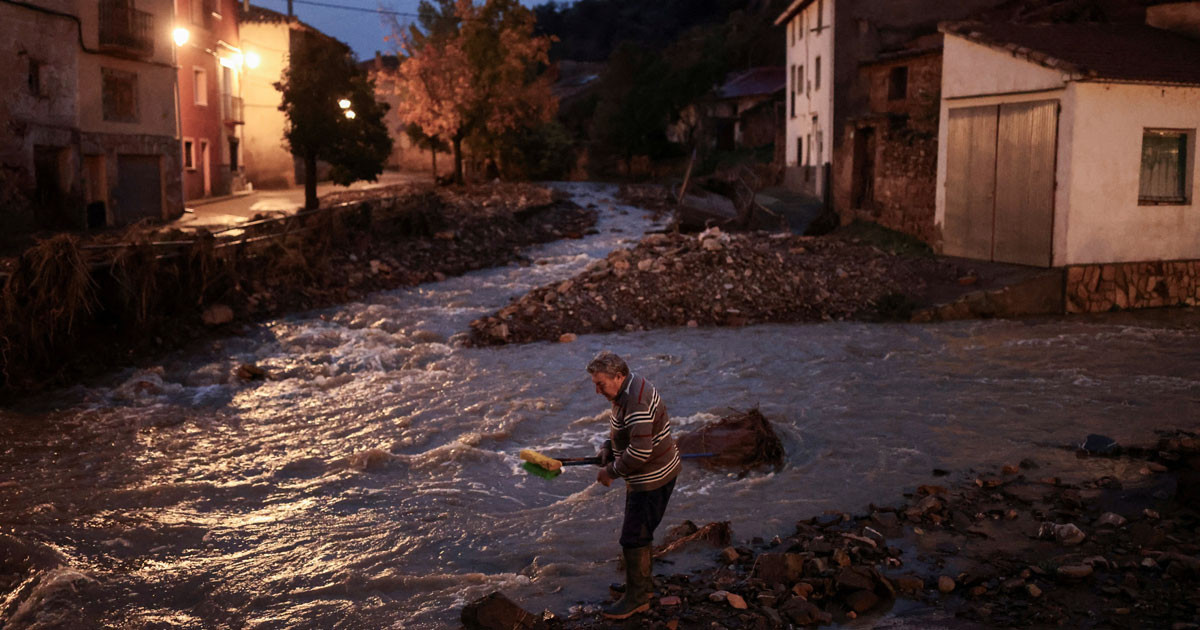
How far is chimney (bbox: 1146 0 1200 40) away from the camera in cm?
1705

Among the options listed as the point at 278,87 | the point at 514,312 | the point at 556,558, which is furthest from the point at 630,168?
the point at 556,558

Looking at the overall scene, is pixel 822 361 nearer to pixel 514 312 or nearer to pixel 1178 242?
pixel 514 312

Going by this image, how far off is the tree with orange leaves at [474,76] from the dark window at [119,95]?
9.29m

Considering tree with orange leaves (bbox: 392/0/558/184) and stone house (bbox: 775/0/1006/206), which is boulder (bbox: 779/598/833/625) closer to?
stone house (bbox: 775/0/1006/206)

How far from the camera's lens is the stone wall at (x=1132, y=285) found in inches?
598

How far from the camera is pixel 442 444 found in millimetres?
9805

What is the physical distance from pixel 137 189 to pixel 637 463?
2346 cm

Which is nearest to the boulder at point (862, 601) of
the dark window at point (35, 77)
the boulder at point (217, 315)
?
the boulder at point (217, 315)

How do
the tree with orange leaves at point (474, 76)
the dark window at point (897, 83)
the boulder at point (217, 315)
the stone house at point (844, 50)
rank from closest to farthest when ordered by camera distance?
1. the boulder at point (217, 315)
2. the dark window at point (897, 83)
3. the stone house at point (844, 50)
4. the tree with orange leaves at point (474, 76)

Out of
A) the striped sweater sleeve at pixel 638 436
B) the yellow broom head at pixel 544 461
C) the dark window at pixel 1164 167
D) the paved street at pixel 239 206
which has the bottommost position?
the yellow broom head at pixel 544 461

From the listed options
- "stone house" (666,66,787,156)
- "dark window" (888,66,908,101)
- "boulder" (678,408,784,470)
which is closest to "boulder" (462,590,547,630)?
"boulder" (678,408,784,470)

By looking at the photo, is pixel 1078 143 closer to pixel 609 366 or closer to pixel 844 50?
pixel 609 366

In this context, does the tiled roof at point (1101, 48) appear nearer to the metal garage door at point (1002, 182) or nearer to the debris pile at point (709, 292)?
the metal garage door at point (1002, 182)

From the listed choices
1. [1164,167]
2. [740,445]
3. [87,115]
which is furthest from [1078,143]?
[87,115]
